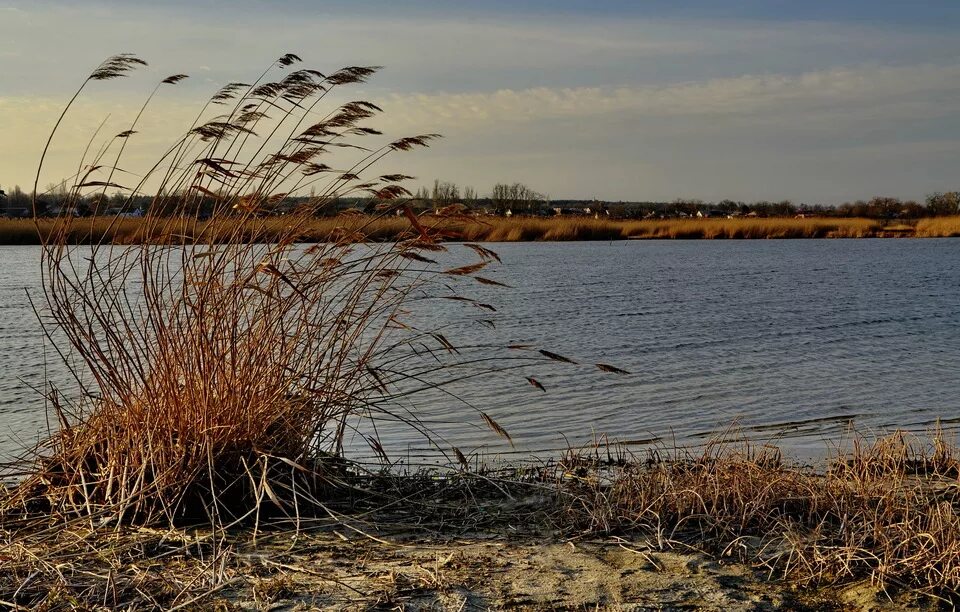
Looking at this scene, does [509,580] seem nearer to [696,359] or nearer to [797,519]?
[797,519]

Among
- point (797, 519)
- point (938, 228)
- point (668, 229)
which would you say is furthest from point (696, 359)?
point (938, 228)

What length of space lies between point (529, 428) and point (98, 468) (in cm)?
389

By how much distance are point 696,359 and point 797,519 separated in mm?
7110

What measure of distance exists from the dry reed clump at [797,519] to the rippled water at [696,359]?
A: 7.33 feet

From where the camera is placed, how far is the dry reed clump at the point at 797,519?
338cm

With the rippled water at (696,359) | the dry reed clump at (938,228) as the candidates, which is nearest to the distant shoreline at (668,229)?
the dry reed clump at (938,228)

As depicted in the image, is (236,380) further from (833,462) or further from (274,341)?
(833,462)

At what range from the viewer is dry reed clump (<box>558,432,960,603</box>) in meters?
3.38

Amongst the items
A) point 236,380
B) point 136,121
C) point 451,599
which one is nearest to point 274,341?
point 236,380

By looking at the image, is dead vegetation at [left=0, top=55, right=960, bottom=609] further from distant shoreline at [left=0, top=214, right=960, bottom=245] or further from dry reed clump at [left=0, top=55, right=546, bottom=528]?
distant shoreline at [left=0, top=214, right=960, bottom=245]

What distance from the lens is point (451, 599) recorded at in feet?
10.2

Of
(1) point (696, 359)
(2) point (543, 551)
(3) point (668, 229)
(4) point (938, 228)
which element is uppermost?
(4) point (938, 228)

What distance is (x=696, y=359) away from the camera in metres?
11.0

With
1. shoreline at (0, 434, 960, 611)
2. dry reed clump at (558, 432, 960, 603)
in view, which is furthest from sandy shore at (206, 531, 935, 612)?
dry reed clump at (558, 432, 960, 603)
